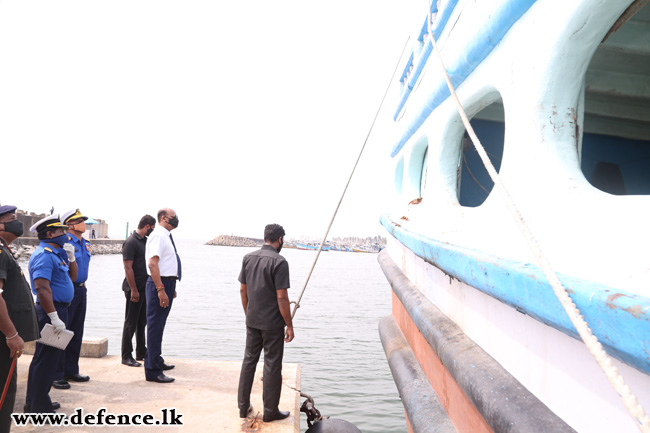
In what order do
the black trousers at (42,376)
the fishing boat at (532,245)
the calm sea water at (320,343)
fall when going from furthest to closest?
1. the calm sea water at (320,343)
2. the black trousers at (42,376)
3. the fishing boat at (532,245)

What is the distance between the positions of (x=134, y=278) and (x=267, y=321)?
2.14 metres

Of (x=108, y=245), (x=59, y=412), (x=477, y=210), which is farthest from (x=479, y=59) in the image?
(x=108, y=245)

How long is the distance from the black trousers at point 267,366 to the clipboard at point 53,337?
4.63 feet

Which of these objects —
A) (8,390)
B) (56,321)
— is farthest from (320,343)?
(8,390)

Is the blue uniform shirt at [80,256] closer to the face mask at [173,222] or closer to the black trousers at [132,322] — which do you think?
the black trousers at [132,322]

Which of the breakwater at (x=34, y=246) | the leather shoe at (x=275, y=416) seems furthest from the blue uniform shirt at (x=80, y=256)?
the breakwater at (x=34, y=246)

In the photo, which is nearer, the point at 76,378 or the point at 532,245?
the point at 532,245

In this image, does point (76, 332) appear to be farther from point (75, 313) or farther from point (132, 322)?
point (132, 322)

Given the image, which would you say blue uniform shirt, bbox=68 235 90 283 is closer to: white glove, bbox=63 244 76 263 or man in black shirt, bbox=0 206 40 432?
white glove, bbox=63 244 76 263

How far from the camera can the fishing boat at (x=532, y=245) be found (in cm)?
118

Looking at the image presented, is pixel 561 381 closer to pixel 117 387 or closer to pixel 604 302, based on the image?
pixel 604 302

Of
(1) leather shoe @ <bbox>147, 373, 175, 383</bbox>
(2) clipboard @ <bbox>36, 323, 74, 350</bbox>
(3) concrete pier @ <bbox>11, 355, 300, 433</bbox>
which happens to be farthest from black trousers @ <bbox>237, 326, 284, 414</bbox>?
(2) clipboard @ <bbox>36, 323, 74, 350</bbox>

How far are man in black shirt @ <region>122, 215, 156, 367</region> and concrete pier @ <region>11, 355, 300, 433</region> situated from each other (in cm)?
30

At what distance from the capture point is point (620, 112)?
4.33m
